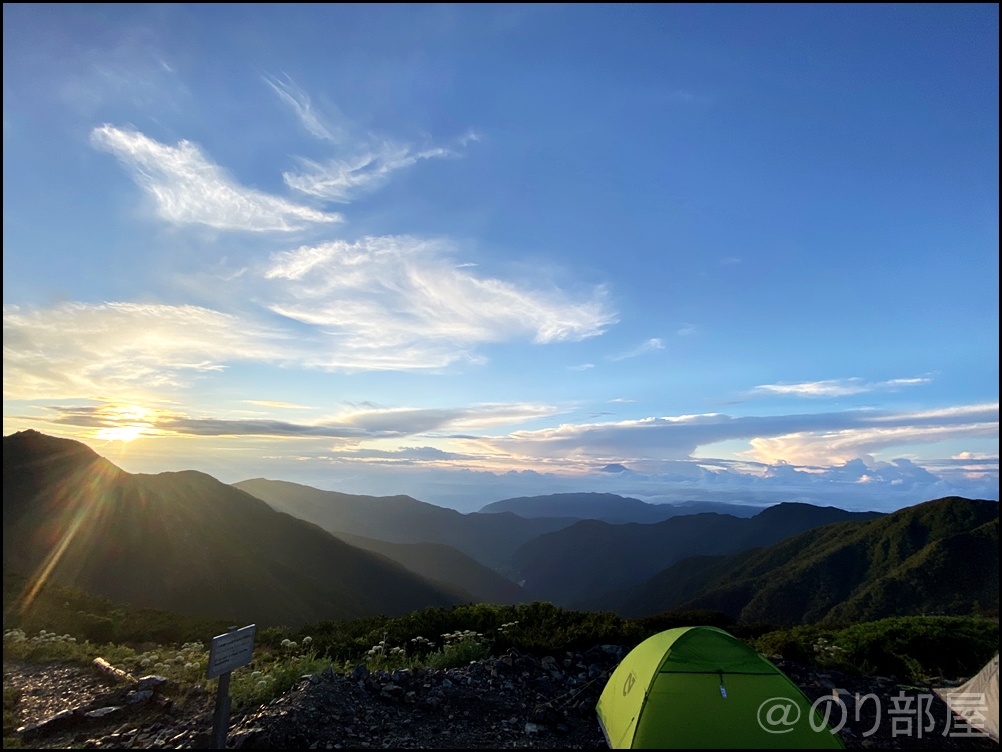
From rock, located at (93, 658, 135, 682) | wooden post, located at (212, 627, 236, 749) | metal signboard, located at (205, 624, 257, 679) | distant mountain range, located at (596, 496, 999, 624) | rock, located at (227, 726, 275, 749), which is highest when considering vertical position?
metal signboard, located at (205, 624, 257, 679)

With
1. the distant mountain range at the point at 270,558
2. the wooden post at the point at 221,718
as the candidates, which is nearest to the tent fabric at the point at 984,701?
the wooden post at the point at 221,718

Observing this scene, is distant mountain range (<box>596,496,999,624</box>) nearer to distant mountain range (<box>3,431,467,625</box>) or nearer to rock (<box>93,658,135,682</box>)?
rock (<box>93,658,135,682</box>)

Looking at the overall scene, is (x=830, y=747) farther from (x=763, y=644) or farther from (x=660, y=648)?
(x=763, y=644)

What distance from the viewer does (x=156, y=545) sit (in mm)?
78312

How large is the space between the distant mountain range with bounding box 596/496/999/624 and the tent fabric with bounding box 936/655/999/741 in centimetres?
5477

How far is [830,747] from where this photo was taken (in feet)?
25.9

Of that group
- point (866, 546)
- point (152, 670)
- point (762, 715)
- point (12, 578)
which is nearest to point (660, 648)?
point (762, 715)

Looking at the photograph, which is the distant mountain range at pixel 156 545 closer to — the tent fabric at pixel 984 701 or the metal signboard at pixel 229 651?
the metal signboard at pixel 229 651

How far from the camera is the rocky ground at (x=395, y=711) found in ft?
28.1

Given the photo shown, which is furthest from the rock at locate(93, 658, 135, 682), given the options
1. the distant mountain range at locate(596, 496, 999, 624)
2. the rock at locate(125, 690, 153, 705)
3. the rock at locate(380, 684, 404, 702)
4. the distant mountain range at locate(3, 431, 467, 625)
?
the distant mountain range at locate(596, 496, 999, 624)

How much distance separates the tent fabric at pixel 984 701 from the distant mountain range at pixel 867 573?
5477 centimetres

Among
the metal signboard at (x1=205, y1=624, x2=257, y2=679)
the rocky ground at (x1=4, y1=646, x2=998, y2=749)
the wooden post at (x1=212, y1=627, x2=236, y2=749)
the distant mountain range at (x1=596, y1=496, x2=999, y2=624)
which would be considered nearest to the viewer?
the wooden post at (x1=212, y1=627, x2=236, y2=749)

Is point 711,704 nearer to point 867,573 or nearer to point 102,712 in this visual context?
point 102,712

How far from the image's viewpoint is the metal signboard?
25.4 feet
